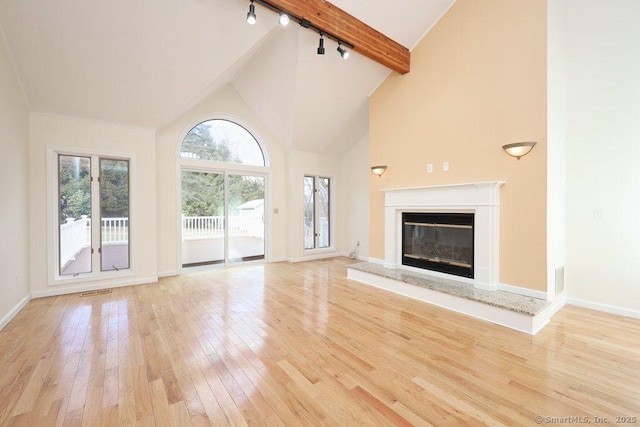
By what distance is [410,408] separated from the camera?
1.66 meters

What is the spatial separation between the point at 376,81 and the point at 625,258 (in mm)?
4132

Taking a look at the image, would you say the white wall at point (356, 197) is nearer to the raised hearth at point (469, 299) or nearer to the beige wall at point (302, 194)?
the beige wall at point (302, 194)

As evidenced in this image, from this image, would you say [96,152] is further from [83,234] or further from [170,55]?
[170,55]

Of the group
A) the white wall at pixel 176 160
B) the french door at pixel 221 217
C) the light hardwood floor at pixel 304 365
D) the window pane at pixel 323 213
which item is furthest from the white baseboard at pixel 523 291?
the french door at pixel 221 217

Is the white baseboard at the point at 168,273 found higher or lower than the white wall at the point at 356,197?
lower

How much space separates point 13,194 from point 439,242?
5.49m

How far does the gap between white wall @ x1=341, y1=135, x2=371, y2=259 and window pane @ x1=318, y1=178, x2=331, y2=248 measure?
1.48 ft

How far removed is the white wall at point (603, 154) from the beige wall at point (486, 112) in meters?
0.75

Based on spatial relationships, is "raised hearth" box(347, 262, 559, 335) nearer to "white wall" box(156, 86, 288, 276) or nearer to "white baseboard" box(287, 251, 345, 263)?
"white baseboard" box(287, 251, 345, 263)

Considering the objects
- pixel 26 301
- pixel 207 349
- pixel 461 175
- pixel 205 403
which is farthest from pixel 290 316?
pixel 26 301

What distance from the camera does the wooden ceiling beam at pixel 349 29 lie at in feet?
10.5

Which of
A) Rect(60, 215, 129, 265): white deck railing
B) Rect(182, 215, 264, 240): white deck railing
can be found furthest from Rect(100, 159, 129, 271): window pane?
Rect(182, 215, 264, 240): white deck railing

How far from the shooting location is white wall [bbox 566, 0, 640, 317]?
297 cm

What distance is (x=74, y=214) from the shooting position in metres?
4.04
